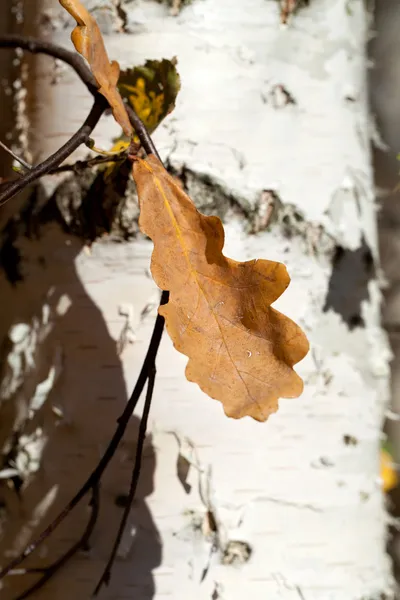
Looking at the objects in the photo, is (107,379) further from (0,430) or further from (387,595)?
(387,595)

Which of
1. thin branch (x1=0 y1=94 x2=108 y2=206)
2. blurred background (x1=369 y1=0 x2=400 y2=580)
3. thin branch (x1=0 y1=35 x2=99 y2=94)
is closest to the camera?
thin branch (x1=0 y1=94 x2=108 y2=206)

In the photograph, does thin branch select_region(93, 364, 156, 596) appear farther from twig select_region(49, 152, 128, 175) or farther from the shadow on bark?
twig select_region(49, 152, 128, 175)

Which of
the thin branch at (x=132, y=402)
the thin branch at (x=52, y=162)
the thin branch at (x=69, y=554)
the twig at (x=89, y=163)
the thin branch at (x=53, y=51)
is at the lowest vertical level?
the thin branch at (x=69, y=554)

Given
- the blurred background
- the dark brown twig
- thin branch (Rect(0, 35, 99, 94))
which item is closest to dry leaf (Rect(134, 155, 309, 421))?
the dark brown twig

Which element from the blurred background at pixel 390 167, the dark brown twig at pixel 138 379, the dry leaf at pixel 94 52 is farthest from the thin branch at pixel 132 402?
the blurred background at pixel 390 167

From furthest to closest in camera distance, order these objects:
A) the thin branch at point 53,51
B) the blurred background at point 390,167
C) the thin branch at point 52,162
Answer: the blurred background at point 390,167
the thin branch at point 53,51
the thin branch at point 52,162

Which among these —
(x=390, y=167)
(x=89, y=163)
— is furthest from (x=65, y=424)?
(x=390, y=167)

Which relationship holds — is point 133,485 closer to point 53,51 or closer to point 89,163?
point 89,163

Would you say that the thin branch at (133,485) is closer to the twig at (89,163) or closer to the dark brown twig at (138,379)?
the dark brown twig at (138,379)
